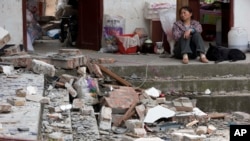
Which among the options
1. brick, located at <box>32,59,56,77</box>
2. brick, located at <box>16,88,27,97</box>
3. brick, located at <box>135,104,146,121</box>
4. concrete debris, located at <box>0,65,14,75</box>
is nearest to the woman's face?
brick, located at <box>135,104,146,121</box>

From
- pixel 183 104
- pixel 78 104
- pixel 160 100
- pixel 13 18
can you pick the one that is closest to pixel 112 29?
pixel 13 18

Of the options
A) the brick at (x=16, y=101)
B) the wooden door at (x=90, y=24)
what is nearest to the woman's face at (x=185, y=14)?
the wooden door at (x=90, y=24)

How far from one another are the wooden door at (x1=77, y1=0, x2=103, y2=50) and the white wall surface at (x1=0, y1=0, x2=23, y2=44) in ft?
4.67

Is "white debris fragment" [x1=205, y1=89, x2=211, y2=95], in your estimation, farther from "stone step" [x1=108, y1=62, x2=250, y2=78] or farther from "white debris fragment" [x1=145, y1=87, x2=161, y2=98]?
"white debris fragment" [x1=145, y1=87, x2=161, y2=98]

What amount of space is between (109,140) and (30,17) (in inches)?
193

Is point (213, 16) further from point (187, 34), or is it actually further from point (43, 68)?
point (43, 68)

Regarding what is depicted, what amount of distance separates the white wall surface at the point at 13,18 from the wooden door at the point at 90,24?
56.0 inches

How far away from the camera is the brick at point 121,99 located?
259 inches

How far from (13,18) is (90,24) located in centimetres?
157

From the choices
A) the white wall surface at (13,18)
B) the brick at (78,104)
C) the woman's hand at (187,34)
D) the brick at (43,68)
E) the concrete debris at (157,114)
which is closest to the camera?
the brick at (78,104)

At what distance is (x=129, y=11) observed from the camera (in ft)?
31.3

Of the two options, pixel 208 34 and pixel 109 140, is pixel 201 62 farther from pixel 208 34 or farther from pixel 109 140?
pixel 208 34

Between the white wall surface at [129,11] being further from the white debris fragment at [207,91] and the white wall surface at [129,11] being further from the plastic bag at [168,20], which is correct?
the white debris fragment at [207,91]

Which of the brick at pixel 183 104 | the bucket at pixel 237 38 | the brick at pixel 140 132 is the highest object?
the bucket at pixel 237 38
